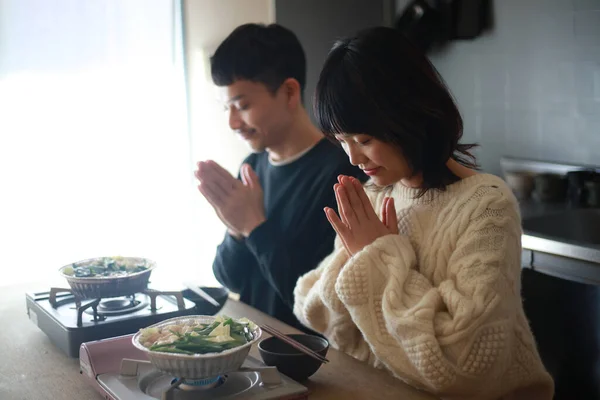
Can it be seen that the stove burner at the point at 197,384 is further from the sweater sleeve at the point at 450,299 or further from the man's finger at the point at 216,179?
the man's finger at the point at 216,179

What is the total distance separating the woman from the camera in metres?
1.23

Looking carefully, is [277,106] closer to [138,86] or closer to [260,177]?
[260,177]

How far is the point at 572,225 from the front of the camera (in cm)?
260

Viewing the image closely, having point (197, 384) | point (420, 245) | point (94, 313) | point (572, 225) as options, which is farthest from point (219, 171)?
point (572, 225)

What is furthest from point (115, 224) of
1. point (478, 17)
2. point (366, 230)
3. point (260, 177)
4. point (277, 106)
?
point (366, 230)

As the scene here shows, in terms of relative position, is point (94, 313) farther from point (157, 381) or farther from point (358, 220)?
point (358, 220)

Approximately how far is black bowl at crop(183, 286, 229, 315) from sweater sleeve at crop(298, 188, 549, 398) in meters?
0.35

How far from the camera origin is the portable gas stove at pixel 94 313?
1.44 metres

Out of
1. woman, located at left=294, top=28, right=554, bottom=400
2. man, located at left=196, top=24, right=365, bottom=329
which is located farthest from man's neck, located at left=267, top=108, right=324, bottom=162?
woman, located at left=294, top=28, right=554, bottom=400

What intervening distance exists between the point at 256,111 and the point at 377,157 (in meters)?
0.65

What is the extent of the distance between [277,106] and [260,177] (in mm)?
309

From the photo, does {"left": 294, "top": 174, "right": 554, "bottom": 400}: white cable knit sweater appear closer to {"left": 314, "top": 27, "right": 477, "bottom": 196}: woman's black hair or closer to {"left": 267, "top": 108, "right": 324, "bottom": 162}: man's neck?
{"left": 314, "top": 27, "right": 477, "bottom": 196}: woman's black hair

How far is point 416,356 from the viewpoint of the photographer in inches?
48.3

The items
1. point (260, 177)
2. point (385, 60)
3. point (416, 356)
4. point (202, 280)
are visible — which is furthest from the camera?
point (202, 280)
